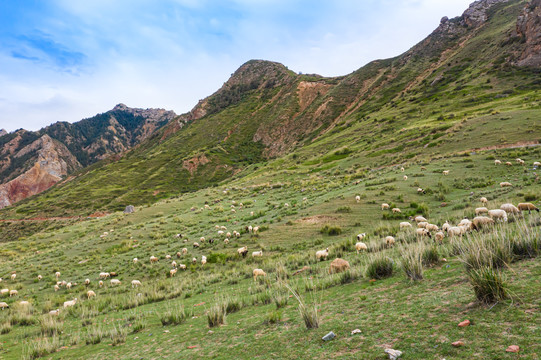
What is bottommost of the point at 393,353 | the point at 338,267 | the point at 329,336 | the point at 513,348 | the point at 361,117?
the point at 338,267

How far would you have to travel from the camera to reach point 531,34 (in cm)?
6919

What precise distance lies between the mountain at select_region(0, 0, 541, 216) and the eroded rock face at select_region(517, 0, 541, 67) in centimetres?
27

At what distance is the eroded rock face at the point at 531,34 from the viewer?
66125 millimetres

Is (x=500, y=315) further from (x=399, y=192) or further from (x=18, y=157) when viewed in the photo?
(x=18, y=157)

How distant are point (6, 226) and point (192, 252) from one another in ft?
287

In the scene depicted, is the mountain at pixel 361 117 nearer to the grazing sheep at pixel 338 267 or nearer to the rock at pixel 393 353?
the grazing sheep at pixel 338 267

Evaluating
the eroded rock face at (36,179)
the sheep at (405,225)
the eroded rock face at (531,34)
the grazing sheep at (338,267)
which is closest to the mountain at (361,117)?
the eroded rock face at (531,34)

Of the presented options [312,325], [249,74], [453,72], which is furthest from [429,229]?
[249,74]

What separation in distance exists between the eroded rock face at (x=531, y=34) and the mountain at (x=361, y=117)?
0.27 m

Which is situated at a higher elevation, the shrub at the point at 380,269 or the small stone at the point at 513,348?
the small stone at the point at 513,348

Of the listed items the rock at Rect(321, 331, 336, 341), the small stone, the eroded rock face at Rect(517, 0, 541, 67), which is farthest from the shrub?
the eroded rock face at Rect(517, 0, 541, 67)

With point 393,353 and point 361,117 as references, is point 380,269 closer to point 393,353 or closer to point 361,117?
point 393,353

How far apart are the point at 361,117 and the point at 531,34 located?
1764 inches

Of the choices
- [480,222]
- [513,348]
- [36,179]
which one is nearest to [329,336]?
[513,348]
